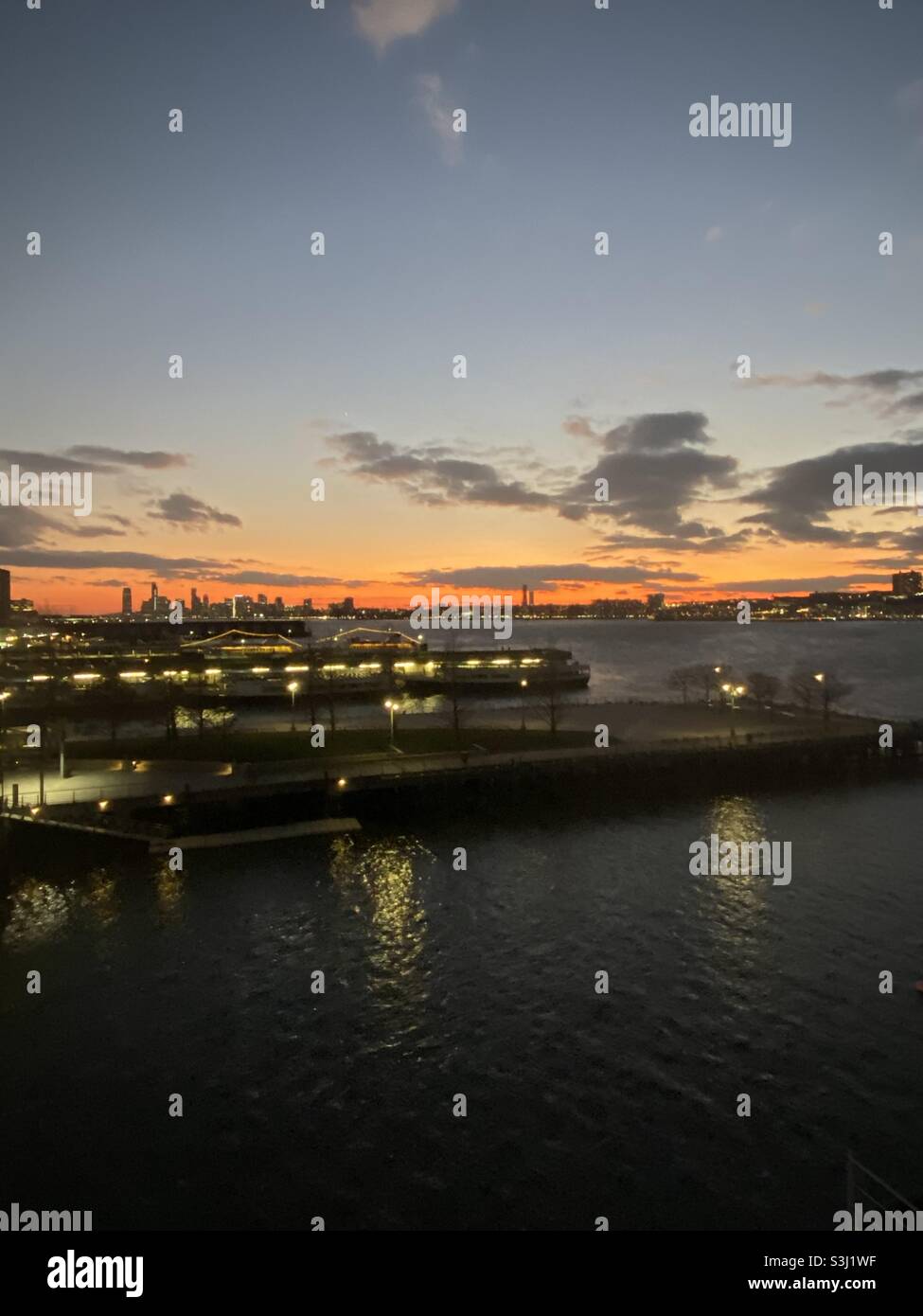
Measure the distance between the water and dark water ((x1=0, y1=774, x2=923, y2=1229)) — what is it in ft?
0.16

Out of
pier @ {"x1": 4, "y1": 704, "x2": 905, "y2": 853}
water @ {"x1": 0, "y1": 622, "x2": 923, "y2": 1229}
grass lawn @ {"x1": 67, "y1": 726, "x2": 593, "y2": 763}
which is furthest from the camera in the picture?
grass lawn @ {"x1": 67, "y1": 726, "x2": 593, "y2": 763}

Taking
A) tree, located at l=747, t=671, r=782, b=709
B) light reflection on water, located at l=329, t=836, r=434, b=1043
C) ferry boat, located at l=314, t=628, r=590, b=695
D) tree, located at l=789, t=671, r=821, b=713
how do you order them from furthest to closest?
ferry boat, located at l=314, t=628, r=590, b=695
tree, located at l=747, t=671, r=782, b=709
tree, located at l=789, t=671, r=821, b=713
light reflection on water, located at l=329, t=836, r=434, b=1043

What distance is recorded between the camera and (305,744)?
34562 mm

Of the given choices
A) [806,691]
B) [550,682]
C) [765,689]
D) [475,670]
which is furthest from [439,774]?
[475,670]

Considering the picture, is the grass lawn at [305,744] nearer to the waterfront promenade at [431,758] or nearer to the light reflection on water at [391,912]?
the waterfront promenade at [431,758]

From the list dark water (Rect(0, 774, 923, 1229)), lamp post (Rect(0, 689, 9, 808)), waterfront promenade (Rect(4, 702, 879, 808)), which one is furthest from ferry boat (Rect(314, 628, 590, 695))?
dark water (Rect(0, 774, 923, 1229))

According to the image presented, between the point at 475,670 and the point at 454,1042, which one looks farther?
the point at 475,670

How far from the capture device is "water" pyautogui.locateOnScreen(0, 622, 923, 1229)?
10633 millimetres

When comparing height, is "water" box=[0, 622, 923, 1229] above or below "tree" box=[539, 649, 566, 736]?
below

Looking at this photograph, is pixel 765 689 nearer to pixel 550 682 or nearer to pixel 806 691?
pixel 806 691

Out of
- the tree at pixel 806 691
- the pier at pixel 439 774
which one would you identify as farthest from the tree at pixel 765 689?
the pier at pixel 439 774

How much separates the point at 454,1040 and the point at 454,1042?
0.06 metres

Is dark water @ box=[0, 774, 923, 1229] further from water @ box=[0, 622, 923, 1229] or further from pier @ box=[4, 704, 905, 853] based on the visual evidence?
pier @ box=[4, 704, 905, 853]
